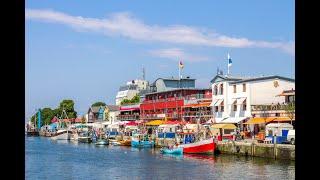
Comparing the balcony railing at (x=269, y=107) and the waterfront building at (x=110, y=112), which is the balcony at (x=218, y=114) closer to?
the balcony railing at (x=269, y=107)

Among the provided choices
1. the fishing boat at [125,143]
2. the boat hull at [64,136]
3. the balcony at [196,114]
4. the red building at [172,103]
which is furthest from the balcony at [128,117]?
the fishing boat at [125,143]

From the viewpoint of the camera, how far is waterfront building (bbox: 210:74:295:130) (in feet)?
221

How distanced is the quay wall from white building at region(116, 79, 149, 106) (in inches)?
4184

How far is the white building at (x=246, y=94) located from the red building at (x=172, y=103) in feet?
25.9

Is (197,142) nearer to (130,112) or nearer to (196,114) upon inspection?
(196,114)

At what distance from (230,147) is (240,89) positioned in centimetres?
1535

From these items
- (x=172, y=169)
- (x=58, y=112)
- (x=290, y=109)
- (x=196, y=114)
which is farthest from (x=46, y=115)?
(x=172, y=169)

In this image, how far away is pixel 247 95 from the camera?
68.0 m

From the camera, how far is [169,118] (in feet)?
302

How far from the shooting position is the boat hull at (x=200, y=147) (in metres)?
57.6

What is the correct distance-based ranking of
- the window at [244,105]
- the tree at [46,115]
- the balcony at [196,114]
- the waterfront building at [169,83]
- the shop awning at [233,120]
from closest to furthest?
the shop awning at [233,120], the window at [244,105], the balcony at [196,114], the waterfront building at [169,83], the tree at [46,115]
